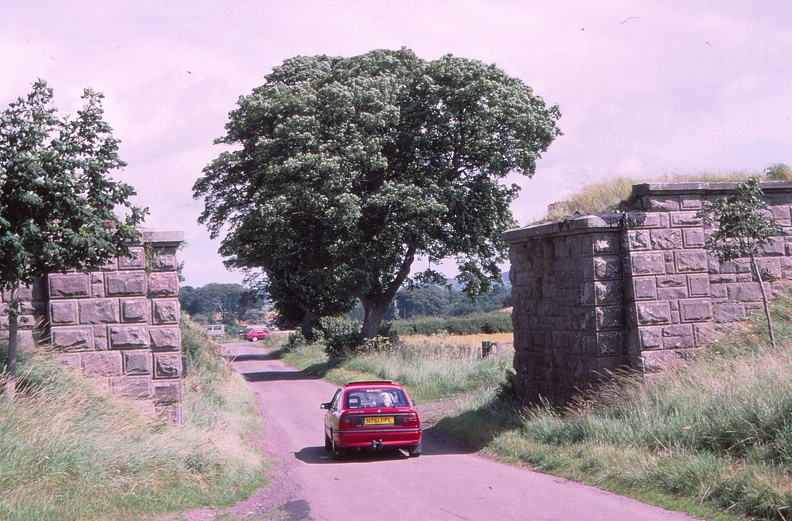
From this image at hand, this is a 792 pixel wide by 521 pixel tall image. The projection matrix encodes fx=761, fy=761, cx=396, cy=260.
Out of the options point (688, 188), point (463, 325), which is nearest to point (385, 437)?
point (688, 188)

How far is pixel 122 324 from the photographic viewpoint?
12.4 m

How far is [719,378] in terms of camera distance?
35.3 ft

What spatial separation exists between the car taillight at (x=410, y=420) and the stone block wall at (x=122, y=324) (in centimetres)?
382

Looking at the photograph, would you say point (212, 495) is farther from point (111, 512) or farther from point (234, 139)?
point (234, 139)

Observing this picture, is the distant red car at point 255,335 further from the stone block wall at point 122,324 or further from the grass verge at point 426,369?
the stone block wall at point 122,324

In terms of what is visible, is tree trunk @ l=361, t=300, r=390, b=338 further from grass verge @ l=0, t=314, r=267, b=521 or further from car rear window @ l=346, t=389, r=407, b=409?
grass verge @ l=0, t=314, r=267, b=521

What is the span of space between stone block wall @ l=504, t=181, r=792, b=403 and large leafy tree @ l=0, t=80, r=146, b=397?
7292mm

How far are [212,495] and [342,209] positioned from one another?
64.2 feet

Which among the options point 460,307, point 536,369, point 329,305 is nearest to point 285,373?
point 329,305

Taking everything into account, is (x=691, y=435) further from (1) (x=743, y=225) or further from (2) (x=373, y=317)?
(2) (x=373, y=317)

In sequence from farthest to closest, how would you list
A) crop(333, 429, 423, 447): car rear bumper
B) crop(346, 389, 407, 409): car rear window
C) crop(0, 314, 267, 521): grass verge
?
crop(346, 389, 407, 409): car rear window < crop(333, 429, 423, 447): car rear bumper < crop(0, 314, 267, 521): grass verge

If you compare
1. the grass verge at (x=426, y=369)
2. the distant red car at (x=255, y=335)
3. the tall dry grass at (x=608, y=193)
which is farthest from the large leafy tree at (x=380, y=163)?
the distant red car at (x=255, y=335)

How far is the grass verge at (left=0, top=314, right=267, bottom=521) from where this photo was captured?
27.2 ft

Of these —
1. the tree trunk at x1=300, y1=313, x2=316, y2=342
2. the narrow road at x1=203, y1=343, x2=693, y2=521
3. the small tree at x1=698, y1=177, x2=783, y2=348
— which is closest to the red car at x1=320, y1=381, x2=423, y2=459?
the narrow road at x1=203, y1=343, x2=693, y2=521
